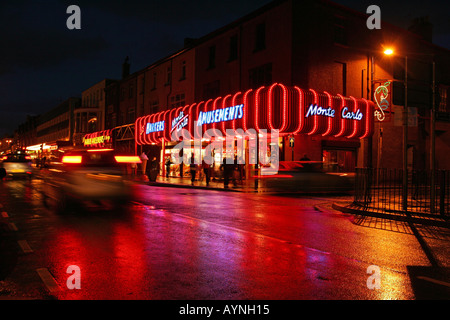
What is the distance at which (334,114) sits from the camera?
2127 cm

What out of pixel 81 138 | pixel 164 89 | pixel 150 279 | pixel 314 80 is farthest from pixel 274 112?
pixel 81 138

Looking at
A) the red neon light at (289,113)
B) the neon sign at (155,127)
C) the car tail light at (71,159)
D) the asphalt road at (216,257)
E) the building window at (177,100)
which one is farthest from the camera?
the car tail light at (71,159)

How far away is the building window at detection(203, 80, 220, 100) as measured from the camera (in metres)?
29.9

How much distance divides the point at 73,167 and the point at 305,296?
142ft

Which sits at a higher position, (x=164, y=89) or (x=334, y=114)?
(x=164, y=89)

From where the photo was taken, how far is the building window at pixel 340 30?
24884 mm

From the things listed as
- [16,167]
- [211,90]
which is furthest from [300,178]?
[16,167]

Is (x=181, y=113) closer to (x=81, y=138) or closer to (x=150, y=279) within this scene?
(x=150, y=279)

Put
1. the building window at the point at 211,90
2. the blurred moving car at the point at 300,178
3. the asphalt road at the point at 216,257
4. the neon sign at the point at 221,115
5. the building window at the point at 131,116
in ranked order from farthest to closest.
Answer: the building window at the point at 131,116 < the building window at the point at 211,90 < the neon sign at the point at 221,115 < the blurred moving car at the point at 300,178 < the asphalt road at the point at 216,257

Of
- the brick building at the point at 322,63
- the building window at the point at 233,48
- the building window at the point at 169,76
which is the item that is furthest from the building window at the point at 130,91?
the building window at the point at 233,48

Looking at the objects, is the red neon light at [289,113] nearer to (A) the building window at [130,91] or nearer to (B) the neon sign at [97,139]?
(A) the building window at [130,91]

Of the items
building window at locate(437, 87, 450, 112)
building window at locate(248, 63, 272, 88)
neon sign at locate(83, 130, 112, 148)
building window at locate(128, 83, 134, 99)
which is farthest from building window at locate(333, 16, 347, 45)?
neon sign at locate(83, 130, 112, 148)

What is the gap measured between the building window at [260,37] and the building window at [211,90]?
5.08m
